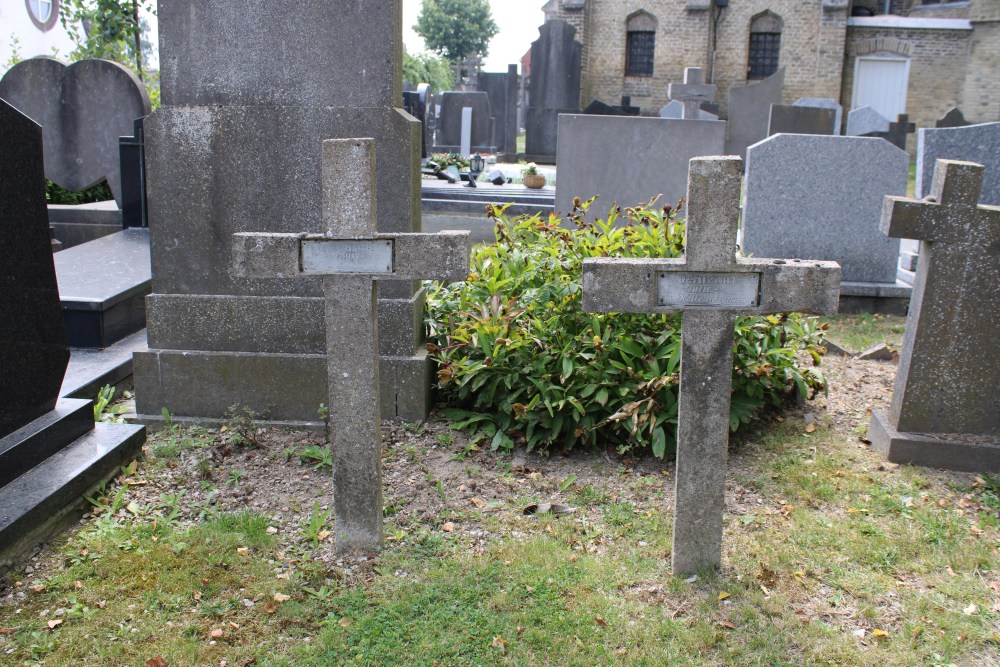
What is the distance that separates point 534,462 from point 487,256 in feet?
4.48

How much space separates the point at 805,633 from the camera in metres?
2.81

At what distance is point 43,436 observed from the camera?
3.54m

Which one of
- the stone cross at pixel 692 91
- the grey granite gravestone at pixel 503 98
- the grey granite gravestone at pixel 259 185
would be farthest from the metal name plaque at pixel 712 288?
the grey granite gravestone at pixel 503 98

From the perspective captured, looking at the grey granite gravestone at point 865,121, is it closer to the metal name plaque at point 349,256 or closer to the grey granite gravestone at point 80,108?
the grey granite gravestone at point 80,108

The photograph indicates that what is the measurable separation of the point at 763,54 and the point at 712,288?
28.6 m

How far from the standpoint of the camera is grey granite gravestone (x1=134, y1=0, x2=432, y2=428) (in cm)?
411

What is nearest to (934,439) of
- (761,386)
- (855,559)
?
(761,386)

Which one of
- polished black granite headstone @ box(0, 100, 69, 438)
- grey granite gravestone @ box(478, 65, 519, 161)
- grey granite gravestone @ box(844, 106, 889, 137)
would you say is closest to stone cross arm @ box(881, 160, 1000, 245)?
polished black granite headstone @ box(0, 100, 69, 438)

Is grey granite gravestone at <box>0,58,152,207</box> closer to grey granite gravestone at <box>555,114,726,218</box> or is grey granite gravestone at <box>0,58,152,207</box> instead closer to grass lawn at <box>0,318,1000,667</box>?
grey granite gravestone at <box>555,114,726,218</box>

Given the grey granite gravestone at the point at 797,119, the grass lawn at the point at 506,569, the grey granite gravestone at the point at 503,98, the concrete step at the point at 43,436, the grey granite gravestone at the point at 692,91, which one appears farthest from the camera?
the grey granite gravestone at the point at 503,98

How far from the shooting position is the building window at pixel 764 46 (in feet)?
92.6

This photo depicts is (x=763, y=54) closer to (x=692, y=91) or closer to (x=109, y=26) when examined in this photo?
(x=692, y=91)

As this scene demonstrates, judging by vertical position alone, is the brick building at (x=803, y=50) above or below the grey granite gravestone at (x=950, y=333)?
above

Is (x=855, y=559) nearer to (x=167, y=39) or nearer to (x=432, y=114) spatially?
(x=167, y=39)
